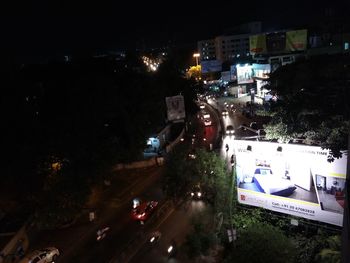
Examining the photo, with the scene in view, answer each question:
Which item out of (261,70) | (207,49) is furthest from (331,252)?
(207,49)

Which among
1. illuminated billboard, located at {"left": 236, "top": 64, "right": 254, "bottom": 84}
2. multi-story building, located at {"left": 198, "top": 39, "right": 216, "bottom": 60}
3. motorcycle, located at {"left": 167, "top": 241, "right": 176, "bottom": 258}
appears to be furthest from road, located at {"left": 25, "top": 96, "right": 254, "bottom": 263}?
multi-story building, located at {"left": 198, "top": 39, "right": 216, "bottom": 60}

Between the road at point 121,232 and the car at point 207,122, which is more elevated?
the car at point 207,122

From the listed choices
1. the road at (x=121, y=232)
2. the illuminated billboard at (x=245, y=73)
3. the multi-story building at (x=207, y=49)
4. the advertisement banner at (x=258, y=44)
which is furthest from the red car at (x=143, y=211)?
the multi-story building at (x=207, y=49)

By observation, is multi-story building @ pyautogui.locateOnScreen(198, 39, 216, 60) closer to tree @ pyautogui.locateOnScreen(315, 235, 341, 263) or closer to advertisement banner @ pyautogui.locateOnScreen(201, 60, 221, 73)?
advertisement banner @ pyautogui.locateOnScreen(201, 60, 221, 73)

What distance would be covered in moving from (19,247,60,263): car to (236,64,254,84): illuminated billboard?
44.3 meters

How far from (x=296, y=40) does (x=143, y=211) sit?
40211 millimetres

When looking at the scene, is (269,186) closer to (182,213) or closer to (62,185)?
(182,213)

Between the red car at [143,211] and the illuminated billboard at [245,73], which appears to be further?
the illuminated billboard at [245,73]

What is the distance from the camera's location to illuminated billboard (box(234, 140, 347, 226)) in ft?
44.2

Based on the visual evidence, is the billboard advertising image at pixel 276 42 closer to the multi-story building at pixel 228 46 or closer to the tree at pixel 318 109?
the tree at pixel 318 109

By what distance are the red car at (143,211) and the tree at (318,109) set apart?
9545 mm

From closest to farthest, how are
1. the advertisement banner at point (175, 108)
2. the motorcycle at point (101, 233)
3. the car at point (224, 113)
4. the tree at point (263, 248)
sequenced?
the tree at point (263, 248) → the motorcycle at point (101, 233) → the advertisement banner at point (175, 108) → the car at point (224, 113)

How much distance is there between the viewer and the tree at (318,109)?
13852 mm

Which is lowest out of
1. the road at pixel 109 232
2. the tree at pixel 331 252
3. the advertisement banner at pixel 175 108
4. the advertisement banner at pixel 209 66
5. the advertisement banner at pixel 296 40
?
the road at pixel 109 232
